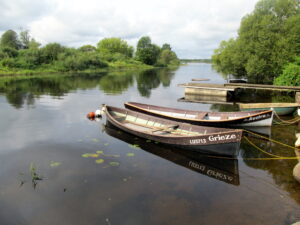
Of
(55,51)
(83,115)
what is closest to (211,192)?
(83,115)

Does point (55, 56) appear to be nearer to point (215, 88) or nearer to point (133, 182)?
point (215, 88)

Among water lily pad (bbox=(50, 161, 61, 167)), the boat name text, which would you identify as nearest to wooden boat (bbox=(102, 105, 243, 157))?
the boat name text

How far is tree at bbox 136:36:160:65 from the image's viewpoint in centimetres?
12400

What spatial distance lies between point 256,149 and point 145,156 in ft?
21.9

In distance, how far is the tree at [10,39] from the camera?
85000 mm

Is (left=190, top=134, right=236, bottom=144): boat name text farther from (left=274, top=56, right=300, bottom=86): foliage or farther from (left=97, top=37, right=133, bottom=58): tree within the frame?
(left=97, top=37, right=133, bottom=58): tree

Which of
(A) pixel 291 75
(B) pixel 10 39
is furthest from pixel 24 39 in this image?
(A) pixel 291 75

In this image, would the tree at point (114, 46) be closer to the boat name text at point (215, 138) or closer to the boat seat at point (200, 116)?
the boat seat at point (200, 116)

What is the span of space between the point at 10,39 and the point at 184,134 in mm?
96153

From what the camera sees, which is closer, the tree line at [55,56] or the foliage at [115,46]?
the tree line at [55,56]

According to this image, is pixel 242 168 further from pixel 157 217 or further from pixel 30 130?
pixel 30 130

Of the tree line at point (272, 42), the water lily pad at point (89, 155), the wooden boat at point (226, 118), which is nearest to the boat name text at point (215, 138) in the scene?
the wooden boat at point (226, 118)

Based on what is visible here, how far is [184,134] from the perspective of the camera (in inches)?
563

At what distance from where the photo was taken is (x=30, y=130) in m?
17.2
